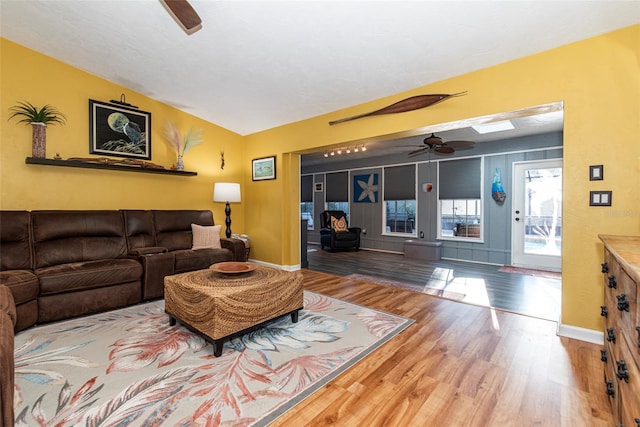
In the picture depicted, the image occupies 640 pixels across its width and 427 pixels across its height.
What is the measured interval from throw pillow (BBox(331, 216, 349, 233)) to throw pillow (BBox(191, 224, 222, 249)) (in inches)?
141

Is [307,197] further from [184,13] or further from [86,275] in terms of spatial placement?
[184,13]

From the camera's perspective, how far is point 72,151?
3.64m

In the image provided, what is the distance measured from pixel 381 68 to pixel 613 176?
2.27 m

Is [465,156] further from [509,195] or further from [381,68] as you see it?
[381,68]

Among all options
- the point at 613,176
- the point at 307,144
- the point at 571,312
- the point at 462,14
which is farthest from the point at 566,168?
the point at 307,144

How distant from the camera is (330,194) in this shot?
8.54m

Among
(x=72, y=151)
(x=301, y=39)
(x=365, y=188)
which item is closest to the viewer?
(x=301, y=39)

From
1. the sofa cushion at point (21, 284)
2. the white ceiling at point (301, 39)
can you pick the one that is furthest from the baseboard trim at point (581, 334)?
the sofa cushion at point (21, 284)

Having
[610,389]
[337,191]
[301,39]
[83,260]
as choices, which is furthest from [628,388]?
[337,191]

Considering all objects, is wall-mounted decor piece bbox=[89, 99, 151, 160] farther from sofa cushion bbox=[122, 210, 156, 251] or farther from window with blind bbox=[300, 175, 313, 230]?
window with blind bbox=[300, 175, 313, 230]

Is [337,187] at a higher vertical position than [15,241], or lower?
higher

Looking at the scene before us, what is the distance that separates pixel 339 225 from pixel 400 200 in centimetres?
167

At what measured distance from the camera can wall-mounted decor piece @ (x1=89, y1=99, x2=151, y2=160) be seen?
3787mm

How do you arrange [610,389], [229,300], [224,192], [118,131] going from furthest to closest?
[224,192] < [118,131] < [229,300] < [610,389]
